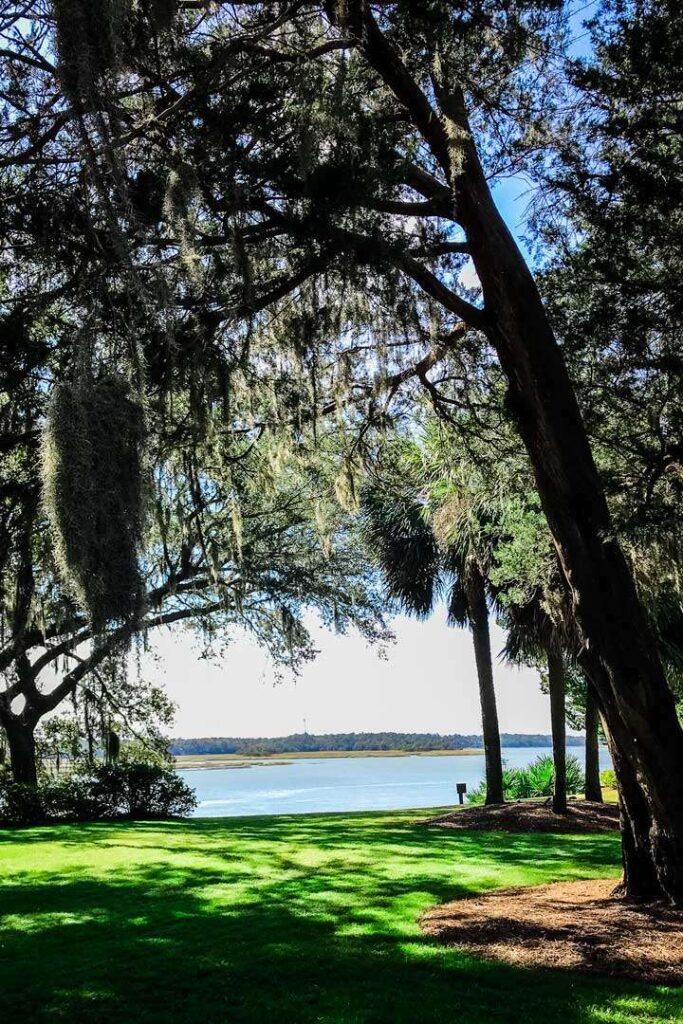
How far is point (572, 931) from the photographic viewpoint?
5.61 metres

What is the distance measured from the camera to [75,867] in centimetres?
900

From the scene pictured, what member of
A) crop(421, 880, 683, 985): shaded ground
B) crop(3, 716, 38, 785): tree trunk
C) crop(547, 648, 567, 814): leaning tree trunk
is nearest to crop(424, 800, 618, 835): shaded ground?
crop(547, 648, 567, 814): leaning tree trunk

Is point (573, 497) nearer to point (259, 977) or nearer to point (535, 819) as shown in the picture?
point (259, 977)

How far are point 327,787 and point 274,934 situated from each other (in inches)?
788

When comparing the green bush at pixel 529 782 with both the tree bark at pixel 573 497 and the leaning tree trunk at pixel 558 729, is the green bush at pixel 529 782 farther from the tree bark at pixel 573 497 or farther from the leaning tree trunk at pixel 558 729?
the tree bark at pixel 573 497

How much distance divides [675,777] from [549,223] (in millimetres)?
3809

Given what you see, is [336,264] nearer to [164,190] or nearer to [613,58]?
[164,190]

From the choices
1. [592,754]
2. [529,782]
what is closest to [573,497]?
[592,754]

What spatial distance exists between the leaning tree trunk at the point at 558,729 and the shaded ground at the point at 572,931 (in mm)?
5761

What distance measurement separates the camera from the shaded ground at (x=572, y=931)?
195 inches

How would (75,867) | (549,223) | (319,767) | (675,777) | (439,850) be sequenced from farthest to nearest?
(319,767), (439,850), (75,867), (549,223), (675,777)

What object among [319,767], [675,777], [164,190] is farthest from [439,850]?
[319,767]

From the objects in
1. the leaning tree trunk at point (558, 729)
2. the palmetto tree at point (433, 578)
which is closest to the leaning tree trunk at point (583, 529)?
the leaning tree trunk at point (558, 729)

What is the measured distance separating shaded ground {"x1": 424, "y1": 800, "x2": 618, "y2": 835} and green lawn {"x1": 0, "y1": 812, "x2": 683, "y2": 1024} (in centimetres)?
89
